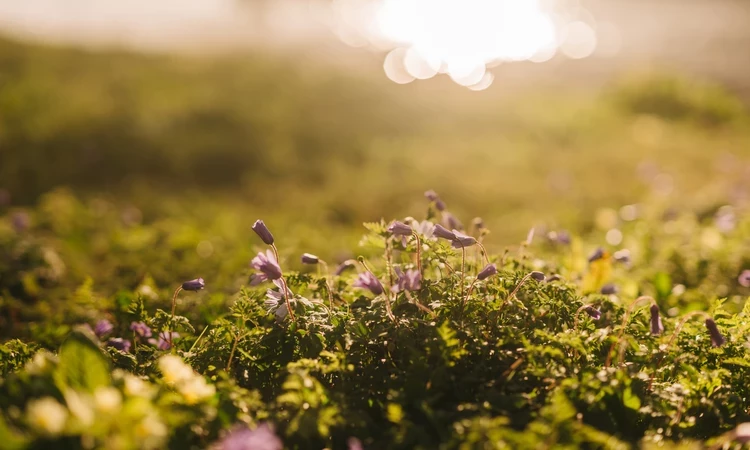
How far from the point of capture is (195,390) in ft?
4.50

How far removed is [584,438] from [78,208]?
14.8 ft

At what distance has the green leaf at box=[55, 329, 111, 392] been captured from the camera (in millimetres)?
1368

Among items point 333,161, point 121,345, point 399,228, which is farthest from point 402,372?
point 333,161

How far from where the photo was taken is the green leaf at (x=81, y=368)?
137 cm

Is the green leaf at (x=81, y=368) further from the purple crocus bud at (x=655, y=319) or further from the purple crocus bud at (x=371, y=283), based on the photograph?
the purple crocus bud at (x=655, y=319)

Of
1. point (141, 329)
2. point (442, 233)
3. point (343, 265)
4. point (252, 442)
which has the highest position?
point (442, 233)

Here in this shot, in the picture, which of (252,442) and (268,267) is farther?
(268,267)

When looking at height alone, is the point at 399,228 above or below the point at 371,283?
above

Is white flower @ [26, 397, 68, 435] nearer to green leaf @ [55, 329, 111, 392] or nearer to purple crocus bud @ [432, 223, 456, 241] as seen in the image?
green leaf @ [55, 329, 111, 392]

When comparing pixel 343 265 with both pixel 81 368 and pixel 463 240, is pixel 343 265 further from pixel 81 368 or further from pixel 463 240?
pixel 81 368

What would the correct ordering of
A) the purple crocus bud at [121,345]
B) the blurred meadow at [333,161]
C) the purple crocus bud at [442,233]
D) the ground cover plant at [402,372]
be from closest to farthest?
the ground cover plant at [402,372], the purple crocus bud at [442,233], the purple crocus bud at [121,345], the blurred meadow at [333,161]

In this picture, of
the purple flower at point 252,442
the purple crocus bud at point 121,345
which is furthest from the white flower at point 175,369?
the purple crocus bud at point 121,345

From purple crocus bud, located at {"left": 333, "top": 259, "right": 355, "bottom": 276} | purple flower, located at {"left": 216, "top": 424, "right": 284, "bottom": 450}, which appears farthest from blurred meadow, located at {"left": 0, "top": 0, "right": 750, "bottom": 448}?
purple flower, located at {"left": 216, "top": 424, "right": 284, "bottom": 450}

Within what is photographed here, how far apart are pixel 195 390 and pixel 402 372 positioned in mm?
520
